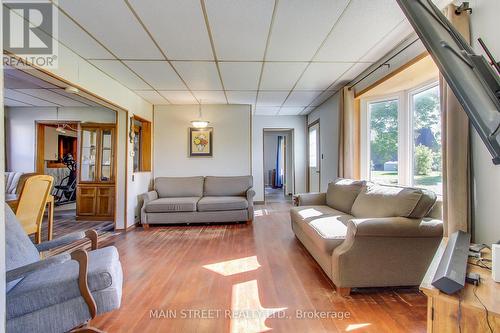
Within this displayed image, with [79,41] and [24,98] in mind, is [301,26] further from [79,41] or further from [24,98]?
[24,98]

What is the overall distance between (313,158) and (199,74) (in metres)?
3.87

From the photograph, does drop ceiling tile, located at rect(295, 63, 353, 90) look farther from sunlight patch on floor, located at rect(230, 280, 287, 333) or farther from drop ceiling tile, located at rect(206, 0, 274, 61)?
sunlight patch on floor, located at rect(230, 280, 287, 333)

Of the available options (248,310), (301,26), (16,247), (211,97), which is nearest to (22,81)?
(211,97)

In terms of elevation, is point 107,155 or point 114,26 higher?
point 114,26

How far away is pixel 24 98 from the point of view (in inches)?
187

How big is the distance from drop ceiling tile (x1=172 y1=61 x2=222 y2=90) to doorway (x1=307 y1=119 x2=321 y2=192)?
9.25ft

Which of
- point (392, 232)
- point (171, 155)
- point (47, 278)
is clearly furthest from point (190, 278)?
point (171, 155)

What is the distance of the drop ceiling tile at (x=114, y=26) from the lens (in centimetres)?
204

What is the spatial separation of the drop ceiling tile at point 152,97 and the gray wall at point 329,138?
3370 millimetres

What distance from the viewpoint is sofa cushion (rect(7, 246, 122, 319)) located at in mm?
1322

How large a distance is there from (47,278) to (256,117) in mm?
5968

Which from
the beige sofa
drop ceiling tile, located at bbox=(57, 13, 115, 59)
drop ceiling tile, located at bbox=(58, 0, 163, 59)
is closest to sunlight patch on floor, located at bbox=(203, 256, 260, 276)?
the beige sofa

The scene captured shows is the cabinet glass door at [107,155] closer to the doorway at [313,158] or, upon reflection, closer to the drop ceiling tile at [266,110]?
the drop ceiling tile at [266,110]

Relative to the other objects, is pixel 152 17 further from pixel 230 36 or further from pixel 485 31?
pixel 485 31
